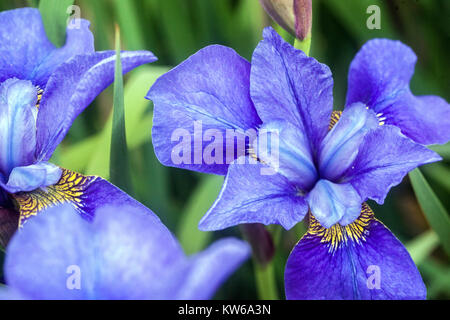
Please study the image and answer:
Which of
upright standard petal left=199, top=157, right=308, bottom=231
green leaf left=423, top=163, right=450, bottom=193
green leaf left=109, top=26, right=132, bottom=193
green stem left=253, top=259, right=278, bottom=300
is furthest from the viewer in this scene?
green leaf left=423, top=163, right=450, bottom=193

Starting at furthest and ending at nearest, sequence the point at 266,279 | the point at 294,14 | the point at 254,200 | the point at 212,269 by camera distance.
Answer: the point at 266,279 < the point at 294,14 < the point at 254,200 < the point at 212,269

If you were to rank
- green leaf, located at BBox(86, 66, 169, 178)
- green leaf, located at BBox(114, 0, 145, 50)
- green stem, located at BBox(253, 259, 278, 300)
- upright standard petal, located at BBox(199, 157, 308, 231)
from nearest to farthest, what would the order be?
upright standard petal, located at BBox(199, 157, 308, 231) → green stem, located at BBox(253, 259, 278, 300) → green leaf, located at BBox(86, 66, 169, 178) → green leaf, located at BBox(114, 0, 145, 50)

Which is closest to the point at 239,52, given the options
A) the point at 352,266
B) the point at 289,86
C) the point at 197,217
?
the point at 197,217

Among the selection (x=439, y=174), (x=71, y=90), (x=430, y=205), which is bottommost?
(x=439, y=174)

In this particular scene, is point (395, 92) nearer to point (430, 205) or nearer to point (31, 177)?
point (430, 205)

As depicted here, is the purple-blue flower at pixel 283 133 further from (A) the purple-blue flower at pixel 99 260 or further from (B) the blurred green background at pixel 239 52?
(B) the blurred green background at pixel 239 52

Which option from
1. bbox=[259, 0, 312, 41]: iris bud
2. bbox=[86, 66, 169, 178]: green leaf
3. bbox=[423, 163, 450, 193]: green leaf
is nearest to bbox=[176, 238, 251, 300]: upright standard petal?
bbox=[259, 0, 312, 41]: iris bud

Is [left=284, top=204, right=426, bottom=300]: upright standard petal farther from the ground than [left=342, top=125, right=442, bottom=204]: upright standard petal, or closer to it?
closer to it

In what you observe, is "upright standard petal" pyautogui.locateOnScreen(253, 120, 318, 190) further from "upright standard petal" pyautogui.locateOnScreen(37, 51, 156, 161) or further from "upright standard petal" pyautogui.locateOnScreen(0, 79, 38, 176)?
"upright standard petal" pyautogui.locateOnScreen(0, 79, 38, 176)
